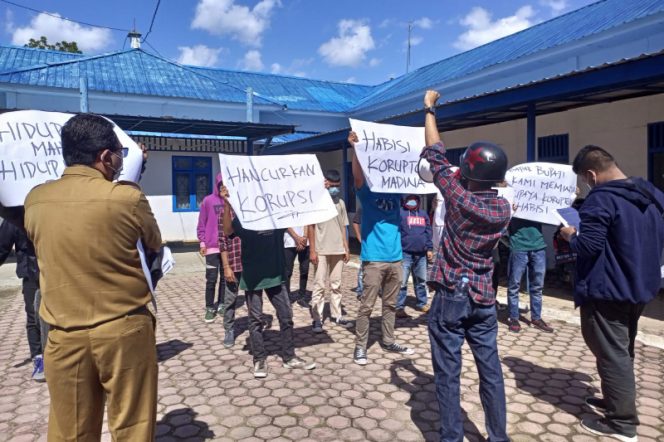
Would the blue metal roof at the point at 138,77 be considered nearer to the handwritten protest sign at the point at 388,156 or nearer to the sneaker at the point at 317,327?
the sneaker at the point at 317,327

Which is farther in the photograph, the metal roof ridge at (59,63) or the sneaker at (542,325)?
the metal roof ridge at (59,63)

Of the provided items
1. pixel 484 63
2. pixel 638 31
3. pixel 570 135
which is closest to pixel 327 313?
pixel 570 135

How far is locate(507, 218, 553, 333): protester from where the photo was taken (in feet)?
17.5

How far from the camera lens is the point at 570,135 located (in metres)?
8.84

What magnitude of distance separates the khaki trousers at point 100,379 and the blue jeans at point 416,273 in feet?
13.3

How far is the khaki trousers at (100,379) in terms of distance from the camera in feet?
6.49

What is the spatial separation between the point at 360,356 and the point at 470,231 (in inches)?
85.3

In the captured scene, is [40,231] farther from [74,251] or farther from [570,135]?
[570,135]

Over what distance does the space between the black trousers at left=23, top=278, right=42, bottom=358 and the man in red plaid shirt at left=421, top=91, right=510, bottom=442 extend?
11.9 ft

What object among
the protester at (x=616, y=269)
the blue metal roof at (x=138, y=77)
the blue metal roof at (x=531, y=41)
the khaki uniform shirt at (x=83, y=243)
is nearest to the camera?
the khaki uniform shirt at (x=83, y=243)

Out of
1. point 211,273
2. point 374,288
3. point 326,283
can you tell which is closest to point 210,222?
point 211,273

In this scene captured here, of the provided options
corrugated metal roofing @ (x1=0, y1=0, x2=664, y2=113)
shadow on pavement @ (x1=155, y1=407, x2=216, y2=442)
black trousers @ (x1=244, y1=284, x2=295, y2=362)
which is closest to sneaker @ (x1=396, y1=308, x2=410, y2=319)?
black trousers @ (x1=244, y1=284, x2=295, y2=362)

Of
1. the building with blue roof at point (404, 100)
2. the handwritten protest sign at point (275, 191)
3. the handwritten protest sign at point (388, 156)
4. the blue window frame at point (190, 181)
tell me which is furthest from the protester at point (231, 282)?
the blue window frame at point (190, 181)

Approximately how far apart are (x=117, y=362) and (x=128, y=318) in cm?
19
